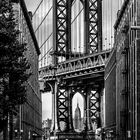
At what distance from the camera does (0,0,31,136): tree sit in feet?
131

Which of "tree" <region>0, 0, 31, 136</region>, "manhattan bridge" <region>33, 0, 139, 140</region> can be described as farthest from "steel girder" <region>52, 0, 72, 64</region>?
"tree" <region>0, 0, 31, 136</region>

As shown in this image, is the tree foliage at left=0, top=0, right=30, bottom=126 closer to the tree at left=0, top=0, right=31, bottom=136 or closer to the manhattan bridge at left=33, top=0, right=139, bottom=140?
the tree at left=0, top=0, right=31, bottom=136

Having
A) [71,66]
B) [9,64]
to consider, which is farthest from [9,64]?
[71,66]

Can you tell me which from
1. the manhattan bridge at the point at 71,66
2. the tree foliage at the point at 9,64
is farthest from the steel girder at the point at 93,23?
the tree foliage at the point at 9,64

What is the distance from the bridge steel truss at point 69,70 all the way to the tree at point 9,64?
8817 cm

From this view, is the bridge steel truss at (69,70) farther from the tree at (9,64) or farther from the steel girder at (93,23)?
the tree at (9,64)

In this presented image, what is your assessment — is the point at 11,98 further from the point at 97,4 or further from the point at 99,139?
the point at 97,4

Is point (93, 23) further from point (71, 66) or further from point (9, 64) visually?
point (9, 64)

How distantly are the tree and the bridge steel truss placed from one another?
289 ft

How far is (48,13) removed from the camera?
496ft

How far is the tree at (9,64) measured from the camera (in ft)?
131

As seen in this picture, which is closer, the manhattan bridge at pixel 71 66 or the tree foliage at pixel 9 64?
the tree foliage at pixel 9 64

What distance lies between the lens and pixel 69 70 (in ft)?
449

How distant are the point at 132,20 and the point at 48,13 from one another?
3202 inches
